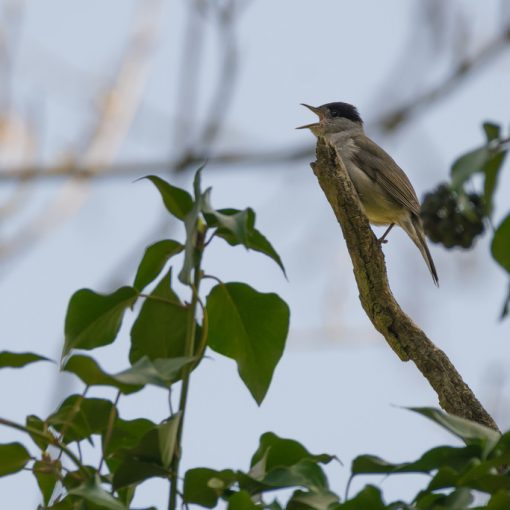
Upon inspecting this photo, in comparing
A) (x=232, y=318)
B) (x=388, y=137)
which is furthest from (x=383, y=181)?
(x=232, y=318)

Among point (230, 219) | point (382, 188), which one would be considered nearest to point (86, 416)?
point (230, 219)

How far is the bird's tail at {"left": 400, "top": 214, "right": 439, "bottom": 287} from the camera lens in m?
6.37

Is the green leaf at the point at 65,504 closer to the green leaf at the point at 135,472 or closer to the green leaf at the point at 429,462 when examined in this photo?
the green leaf at the point at 135,472

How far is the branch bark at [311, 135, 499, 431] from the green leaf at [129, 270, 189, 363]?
1671 millimetres

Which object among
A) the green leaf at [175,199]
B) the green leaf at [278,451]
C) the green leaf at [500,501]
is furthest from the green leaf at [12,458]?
the green leaf at [500,501]

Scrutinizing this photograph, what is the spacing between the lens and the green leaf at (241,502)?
177 centimetres

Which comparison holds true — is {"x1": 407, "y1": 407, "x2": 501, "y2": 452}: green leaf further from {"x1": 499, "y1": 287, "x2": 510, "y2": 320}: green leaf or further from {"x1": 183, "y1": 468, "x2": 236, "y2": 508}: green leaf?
{"x1": 183, "y1": 468, "x2": 236, "y2": 508}: green leaf

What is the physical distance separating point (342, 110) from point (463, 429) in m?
6.54

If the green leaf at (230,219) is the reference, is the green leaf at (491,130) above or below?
below

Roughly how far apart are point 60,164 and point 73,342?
5.17 metres

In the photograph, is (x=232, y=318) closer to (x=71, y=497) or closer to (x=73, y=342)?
(x=73, y=342)

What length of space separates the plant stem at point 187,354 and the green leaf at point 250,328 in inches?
3.8

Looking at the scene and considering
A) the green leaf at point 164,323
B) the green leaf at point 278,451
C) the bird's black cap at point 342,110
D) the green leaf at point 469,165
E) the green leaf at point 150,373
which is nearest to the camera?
the green leaf at point 469,165

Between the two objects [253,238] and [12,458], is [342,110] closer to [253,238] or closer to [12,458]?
[253,238]
